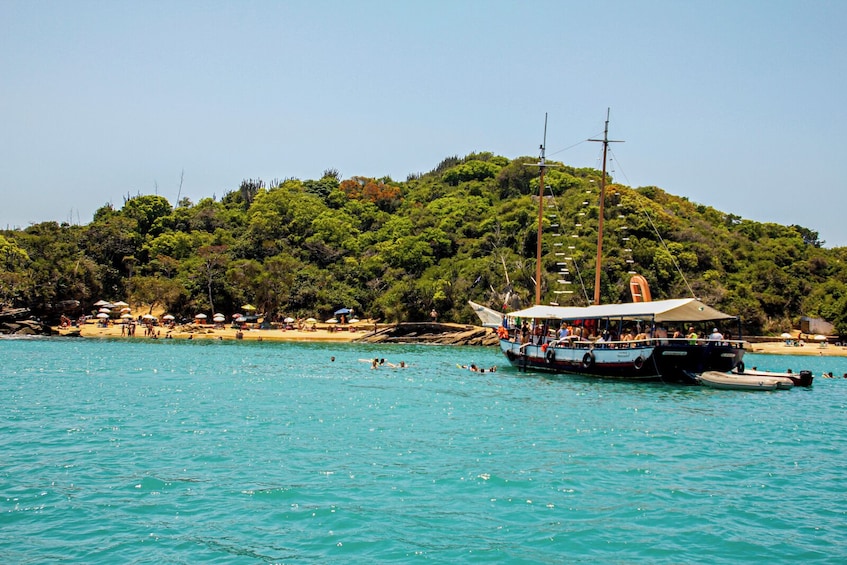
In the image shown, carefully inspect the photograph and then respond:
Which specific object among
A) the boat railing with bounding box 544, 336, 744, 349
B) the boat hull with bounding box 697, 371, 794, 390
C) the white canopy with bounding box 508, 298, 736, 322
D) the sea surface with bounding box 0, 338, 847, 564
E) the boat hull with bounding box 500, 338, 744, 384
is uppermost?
the white canopy with bounding box 508, 298, 736, 322

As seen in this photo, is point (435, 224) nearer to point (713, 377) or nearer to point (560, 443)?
point (713, 377)

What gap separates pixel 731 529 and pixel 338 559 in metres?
6.68

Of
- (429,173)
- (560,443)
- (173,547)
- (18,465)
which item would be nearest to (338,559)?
(173,547)

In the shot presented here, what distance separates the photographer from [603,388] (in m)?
32.0

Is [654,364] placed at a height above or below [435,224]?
below

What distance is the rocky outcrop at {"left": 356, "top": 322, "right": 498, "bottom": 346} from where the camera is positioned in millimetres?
66250

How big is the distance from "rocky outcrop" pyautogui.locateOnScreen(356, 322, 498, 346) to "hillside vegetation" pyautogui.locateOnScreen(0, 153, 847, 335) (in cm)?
283

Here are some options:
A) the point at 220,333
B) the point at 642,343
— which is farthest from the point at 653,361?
the point at 220,333

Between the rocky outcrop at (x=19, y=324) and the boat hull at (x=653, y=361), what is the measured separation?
48.4 meters

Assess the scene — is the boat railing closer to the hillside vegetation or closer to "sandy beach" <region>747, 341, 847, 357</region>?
the hillside vegetation

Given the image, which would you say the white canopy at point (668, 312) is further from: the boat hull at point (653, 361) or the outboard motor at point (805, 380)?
the outboard motor at point (805, 380)

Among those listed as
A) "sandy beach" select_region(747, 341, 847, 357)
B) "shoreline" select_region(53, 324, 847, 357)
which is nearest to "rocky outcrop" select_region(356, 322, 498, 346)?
"shoreline" select_region(53, 324, 847, 357)

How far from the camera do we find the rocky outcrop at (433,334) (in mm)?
66250

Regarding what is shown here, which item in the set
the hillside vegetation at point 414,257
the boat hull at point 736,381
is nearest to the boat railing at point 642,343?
the boat hull at point 736,381
